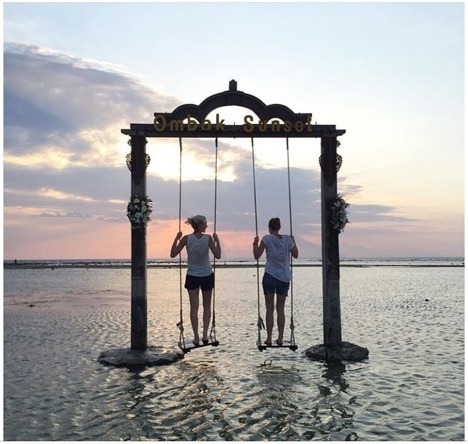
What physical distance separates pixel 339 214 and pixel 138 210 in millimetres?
4854

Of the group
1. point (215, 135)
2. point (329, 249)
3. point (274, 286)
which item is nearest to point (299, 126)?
point (215, 135)

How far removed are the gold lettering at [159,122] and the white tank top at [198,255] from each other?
2.82 m

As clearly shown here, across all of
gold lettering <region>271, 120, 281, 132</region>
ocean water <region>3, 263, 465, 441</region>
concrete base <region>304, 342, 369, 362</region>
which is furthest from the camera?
gold lettering <region>271, 120, 281, 132</region>

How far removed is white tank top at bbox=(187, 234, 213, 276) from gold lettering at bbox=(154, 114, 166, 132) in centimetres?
282

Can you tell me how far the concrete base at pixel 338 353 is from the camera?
12.4 meters

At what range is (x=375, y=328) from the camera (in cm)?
1845

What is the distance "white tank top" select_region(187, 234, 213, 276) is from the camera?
38.5 ft

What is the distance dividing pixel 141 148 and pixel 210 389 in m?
6.04

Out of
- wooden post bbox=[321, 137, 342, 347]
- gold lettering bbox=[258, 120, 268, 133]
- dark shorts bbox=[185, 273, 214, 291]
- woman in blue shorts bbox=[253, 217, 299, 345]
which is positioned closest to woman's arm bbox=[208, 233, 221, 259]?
dark shorts bbox=[185, 273, 214, 291]

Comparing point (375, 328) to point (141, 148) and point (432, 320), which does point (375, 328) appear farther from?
point (141, 148)

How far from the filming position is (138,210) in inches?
491

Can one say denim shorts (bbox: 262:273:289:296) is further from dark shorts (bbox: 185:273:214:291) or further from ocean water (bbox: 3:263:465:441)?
ocean water (bbox: 3:263:465:441)

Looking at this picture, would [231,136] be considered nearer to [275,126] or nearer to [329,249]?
[275,126]

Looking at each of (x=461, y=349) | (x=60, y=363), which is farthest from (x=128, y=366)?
(x=461, y=349)
